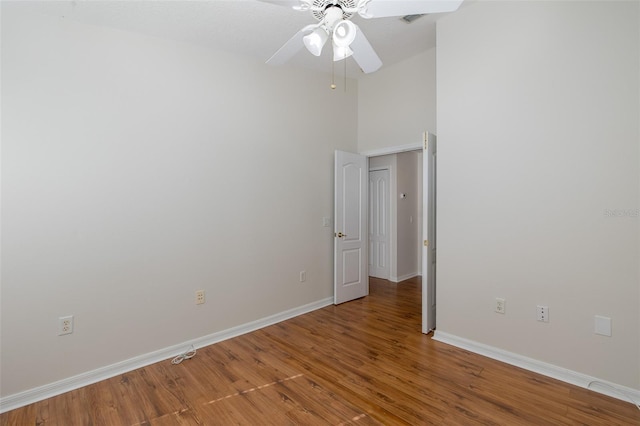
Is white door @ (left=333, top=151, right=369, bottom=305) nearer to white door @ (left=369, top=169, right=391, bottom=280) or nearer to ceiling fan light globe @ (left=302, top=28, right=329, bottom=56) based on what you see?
white door @ (left=369, top=169, right=391, bottom=280)

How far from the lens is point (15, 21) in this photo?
2.27 meters

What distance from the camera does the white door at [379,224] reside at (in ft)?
18.8

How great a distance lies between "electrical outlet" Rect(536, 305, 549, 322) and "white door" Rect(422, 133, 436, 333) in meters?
0.97

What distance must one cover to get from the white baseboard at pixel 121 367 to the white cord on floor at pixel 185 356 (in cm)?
5

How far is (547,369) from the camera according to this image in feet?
8.00

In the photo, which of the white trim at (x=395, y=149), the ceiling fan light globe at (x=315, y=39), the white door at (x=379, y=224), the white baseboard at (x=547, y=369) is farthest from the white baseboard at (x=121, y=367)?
the ceiling fan light globe at (x=315, y=39)

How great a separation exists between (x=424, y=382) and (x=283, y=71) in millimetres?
3533

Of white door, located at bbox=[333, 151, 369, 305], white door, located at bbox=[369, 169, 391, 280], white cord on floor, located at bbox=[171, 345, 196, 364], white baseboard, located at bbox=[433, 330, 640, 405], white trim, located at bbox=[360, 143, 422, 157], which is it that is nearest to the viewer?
white baseboard, located at bbox=[433, 330, 640, 405]

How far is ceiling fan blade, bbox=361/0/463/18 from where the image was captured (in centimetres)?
153

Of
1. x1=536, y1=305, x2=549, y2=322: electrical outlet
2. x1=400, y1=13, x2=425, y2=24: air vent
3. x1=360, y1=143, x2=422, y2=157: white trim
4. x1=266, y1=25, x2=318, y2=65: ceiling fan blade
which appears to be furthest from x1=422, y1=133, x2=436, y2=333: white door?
x1=266, y1=25, x2=318, y2=65: ceiling fan blade

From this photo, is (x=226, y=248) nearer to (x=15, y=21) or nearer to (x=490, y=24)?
(x=15, y=21)

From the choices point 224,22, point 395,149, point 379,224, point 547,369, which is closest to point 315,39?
point 224,22

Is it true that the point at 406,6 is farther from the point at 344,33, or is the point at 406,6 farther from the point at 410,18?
the point at 410,18

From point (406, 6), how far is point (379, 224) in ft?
14.8
